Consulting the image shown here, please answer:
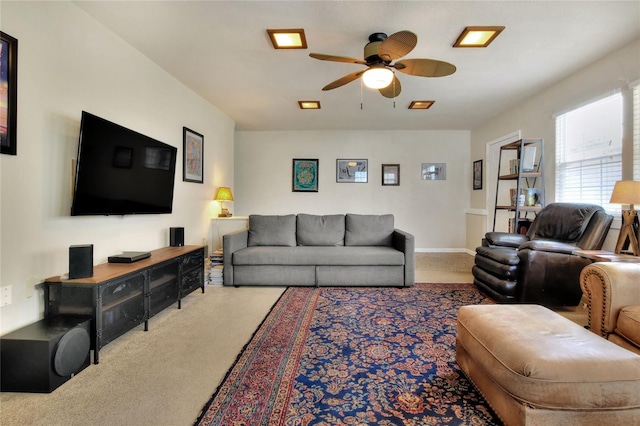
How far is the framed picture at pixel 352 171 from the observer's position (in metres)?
6.41

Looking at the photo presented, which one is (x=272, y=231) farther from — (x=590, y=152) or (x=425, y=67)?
(x=590, y=152)

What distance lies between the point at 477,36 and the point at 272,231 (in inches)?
126

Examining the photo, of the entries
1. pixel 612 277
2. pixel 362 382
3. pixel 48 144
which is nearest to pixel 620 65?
pixel 612 277

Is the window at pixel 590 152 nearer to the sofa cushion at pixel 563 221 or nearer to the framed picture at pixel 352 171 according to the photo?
the sofa cushion at pixel 563 221

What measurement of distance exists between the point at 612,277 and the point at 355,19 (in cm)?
252

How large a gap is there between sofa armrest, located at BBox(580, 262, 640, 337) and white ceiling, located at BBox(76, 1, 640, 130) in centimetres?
198

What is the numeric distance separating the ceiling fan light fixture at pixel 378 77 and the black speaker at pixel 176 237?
8.55 feet

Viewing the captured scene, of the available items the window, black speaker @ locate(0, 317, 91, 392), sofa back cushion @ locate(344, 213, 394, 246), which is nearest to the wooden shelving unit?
the window

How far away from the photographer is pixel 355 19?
244cm

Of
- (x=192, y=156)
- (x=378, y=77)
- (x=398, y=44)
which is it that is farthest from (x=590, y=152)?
(x=192, y=156)

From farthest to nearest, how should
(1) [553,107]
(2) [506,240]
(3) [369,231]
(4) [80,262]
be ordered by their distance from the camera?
(3) [369,231]
(1) [553,107]
(2) [506,240]
(4) [80,262]

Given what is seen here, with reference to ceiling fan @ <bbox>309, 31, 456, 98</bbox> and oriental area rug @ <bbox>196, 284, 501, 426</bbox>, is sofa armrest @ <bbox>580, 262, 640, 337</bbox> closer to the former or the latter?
oriental area rug @ <bbox>196, 284, 501, 426</bbox>

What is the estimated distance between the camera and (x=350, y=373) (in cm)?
183

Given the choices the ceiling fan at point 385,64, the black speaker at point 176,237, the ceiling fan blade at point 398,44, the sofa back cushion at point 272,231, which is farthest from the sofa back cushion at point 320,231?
the ceiling fan blade at point 398,44
